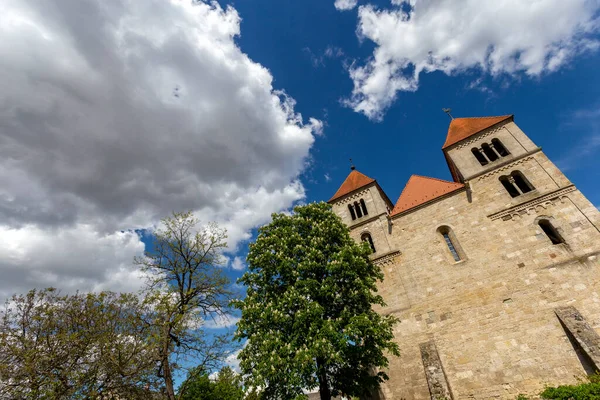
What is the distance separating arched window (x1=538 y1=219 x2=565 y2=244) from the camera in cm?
1519

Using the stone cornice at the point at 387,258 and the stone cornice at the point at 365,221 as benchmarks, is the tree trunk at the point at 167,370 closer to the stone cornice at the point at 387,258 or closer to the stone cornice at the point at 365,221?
the stone cornice at the point at 387,258

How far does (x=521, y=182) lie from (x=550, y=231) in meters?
3.84

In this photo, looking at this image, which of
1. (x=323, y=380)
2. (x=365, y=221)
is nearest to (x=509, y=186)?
(x=365, y=221)

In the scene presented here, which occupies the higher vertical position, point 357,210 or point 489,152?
point 489,152

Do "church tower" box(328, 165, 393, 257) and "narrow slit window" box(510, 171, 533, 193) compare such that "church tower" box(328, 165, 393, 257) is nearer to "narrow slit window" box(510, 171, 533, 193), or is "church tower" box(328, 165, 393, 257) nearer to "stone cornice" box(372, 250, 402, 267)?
"stone cornice" box(372, 250, 402, 267)

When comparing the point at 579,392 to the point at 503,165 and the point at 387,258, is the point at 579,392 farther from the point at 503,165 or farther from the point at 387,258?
the point at 503,165

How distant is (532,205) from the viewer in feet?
53.4

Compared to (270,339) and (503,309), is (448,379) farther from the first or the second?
(270,339)

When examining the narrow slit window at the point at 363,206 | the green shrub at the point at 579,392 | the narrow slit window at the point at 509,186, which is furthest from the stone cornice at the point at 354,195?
the green shrub at the point at 579,392

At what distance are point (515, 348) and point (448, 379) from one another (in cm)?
377

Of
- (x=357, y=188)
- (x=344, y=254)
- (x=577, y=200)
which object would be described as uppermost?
(x=357, y=188)

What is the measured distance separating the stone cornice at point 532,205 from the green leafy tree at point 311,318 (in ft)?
30.5

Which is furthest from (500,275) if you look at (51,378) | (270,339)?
(51,378)

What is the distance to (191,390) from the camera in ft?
75.6
